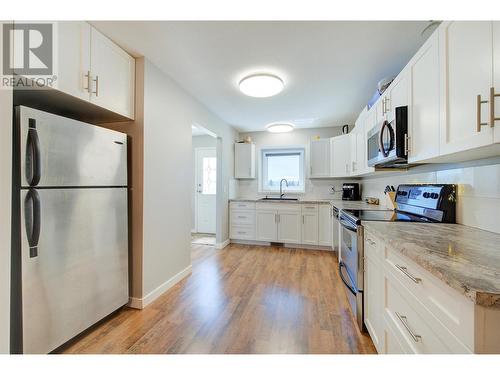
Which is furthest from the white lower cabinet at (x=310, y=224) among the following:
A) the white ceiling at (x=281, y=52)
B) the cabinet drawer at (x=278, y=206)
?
the white ceiling at (x=281, y=52)

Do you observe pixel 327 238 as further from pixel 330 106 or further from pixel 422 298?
pixel 422 298

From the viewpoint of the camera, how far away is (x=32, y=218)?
1227 mm

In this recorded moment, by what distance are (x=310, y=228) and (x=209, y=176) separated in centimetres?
269

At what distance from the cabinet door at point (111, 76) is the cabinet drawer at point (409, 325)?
2.33 metres

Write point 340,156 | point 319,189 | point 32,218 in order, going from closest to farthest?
point 32,218
point 340,156
point 319,189

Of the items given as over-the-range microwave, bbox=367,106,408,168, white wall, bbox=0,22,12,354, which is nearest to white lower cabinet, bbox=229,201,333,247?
over-the-range microwave, bbox=367,106,408,168

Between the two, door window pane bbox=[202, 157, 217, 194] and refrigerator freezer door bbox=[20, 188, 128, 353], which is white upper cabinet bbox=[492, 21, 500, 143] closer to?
refrigerator freezer door bbox=[20, 188, 128, 353]

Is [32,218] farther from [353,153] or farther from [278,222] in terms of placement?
[353,153]

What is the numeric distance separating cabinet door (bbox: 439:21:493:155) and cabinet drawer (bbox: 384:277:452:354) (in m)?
0.75

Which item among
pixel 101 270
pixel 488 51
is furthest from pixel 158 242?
pixel 488 51

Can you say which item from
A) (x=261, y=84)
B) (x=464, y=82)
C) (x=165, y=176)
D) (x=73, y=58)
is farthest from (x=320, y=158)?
(x=73, y=58)

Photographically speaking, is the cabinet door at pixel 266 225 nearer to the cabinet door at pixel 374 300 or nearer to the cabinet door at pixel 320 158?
the cabinet door at pixel 320 158

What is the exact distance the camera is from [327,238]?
362 centimetres
